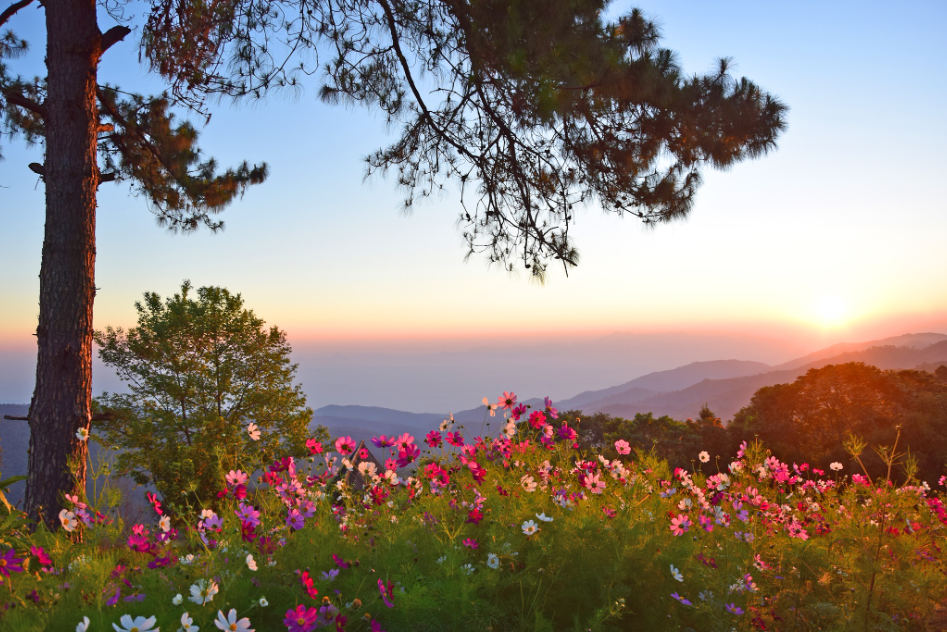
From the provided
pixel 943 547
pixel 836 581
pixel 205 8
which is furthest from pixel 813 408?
pixel 205 8

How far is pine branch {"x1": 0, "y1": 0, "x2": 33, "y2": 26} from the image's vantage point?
5.97 m

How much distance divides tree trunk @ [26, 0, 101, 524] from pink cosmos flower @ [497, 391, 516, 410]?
4077 millimetres

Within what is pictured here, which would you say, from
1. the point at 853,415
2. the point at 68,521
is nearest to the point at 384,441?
the point at 68,521

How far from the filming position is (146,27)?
5957 millimetres

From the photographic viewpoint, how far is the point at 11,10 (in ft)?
19.8

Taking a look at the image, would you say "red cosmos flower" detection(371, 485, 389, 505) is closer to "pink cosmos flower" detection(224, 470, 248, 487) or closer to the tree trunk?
"pink cosmos flower" detection(224, 470, 248, 487)

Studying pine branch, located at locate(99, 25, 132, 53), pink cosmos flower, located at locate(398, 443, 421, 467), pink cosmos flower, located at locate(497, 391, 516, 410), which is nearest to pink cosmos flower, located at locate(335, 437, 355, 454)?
pink cosmos flower, located at locate(398, 443, 421, 467)

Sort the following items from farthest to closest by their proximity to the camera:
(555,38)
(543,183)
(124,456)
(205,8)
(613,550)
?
1. (124,456)
2. (543,183)
3. (205,8)
4. (555,38)
5. (613,550)

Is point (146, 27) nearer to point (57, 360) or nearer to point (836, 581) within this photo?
point (57, 360)

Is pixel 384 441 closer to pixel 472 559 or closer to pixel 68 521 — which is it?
pixel 472 559

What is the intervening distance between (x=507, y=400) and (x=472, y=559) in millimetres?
1364

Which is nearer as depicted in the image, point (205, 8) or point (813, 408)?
point (205, 8)

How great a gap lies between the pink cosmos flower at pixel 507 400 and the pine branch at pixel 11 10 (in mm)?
7012

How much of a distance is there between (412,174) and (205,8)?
2.78 metres
